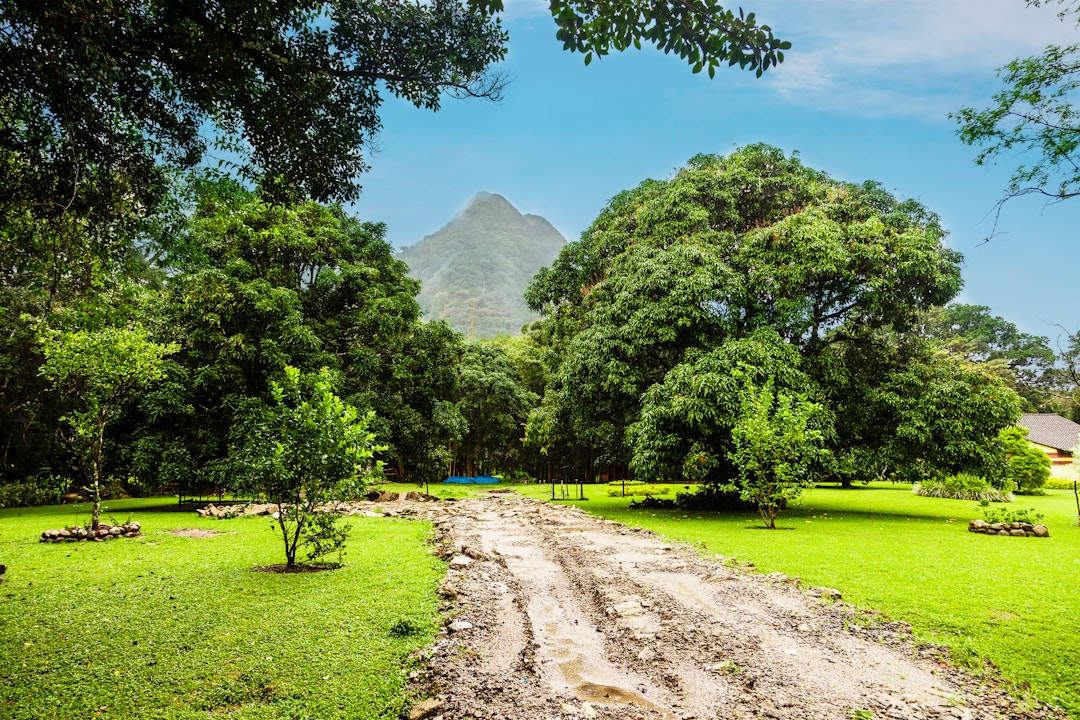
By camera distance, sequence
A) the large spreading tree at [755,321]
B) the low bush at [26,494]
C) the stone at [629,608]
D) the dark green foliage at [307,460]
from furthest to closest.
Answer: the low bush at [26,494] → the large spreading tree at [755,321] → the dark green foliage at [307,460] → the stone at [629,608]

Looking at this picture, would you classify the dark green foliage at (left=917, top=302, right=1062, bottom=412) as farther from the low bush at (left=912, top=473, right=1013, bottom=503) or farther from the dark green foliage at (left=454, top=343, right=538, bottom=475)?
the dark green foliage at (left=454, top=343, right=538, bottom=475)

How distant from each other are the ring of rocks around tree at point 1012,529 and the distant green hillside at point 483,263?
53.3 metres

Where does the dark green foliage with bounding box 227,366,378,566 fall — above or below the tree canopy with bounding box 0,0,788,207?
below

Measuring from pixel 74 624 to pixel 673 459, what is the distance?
12872 mm

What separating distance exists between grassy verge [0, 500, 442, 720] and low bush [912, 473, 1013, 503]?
21.4 meters

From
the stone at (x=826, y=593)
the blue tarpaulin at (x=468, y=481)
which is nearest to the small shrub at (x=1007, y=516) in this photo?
the stone at (x=826, y=593)

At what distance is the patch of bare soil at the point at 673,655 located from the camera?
362 cm

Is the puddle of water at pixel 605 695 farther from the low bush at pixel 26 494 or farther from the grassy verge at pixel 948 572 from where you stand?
the low bush at pixel 26 494

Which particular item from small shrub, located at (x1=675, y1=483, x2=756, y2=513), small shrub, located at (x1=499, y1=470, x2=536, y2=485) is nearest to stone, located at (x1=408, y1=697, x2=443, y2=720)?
small shrub, located at (x1=675, y1=483, x2=756, y2=513)

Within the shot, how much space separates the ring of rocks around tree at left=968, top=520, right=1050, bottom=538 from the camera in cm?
1130

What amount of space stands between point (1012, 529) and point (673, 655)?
11.7 meters

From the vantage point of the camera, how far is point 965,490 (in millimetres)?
20953

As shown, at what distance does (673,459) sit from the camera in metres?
14.8

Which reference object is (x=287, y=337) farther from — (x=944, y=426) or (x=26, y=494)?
(x=944, y=426)
